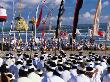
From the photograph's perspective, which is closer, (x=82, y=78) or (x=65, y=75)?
(x=82, y=78)

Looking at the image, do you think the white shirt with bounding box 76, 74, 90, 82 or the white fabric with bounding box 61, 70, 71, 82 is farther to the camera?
the white fabric with bounding box 61, 70, 71, 82

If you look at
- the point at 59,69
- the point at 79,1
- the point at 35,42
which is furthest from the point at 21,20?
the point at 59,69

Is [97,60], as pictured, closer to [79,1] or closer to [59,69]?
[79,1]

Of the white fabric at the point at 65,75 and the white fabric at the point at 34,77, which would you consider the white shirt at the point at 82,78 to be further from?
the white fabric at the point at 34,77

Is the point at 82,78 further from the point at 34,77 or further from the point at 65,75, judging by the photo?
the point at 34,77

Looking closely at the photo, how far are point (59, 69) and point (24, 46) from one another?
28.1m

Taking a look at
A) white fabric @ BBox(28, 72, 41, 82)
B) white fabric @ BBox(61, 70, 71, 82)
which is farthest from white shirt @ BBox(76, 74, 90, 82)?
white fabric @ BBox(28, 72, 41, 82)

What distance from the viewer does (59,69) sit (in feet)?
48.9

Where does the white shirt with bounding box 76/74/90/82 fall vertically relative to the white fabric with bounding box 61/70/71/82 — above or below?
above

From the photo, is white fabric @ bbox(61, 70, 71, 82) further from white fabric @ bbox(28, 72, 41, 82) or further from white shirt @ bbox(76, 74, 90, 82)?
white fabric @ bbox(28, 72, 41, 82)

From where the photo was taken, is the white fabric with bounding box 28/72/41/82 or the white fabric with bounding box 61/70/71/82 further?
the white fabric with bounding box 61/70/71/82

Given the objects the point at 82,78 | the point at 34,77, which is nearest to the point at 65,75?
the point at 82,78

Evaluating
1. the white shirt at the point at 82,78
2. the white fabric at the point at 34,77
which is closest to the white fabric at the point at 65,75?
the white shirt at the point at 82,78

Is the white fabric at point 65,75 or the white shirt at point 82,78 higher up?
the white shirt at point 82,78
